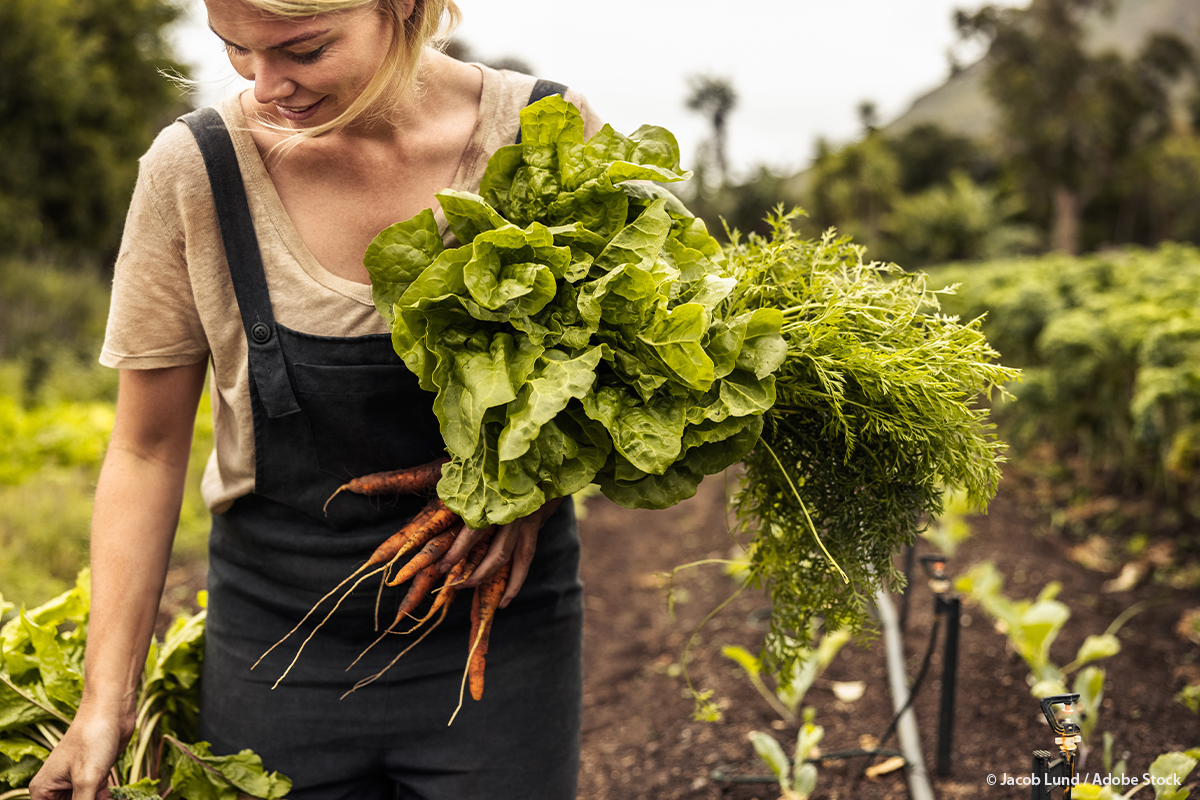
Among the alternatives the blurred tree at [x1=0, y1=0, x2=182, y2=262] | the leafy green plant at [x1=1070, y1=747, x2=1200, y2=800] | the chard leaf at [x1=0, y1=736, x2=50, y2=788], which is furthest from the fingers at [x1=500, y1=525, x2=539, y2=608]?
the blurred tree at [x1=0, y1=0, x2=182, y2=262]

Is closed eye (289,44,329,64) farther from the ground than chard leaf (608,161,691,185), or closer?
farther from the ground

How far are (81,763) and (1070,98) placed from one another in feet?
126

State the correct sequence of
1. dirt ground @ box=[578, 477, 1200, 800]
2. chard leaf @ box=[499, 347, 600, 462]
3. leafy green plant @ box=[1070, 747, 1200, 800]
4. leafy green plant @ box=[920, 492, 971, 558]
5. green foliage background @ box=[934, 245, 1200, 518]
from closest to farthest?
chard leaf @ box=[499, 347, 600, 462] → leafy green plant @ box=[1070, 747, 1200, 800] → dirt ground @ box=[578, 477, 1200, 800] → green foliage background @ box=[934, 245, 1200, 518] → leafy green plant @ box=[920, 492, 971, 558]

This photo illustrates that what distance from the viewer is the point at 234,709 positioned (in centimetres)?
170

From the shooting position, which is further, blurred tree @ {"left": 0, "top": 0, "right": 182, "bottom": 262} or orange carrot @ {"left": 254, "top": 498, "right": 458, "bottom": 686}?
blurred tree @ {"left": 0, "top": 0, "right": 182, "bottom": 262}

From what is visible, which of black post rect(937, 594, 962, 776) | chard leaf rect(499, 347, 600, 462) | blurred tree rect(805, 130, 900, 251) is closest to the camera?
chard leaf rect(499, 347, 600, 462)

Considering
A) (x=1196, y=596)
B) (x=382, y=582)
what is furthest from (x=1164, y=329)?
(x=382, y=582)

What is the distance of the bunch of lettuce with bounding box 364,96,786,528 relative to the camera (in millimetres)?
1282

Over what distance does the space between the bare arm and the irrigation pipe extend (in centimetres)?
177

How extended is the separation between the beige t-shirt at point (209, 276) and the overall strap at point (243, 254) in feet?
0.05

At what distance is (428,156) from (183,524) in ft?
16.1

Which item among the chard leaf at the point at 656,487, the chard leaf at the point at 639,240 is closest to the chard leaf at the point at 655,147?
the chard leaf at the point at 639,240

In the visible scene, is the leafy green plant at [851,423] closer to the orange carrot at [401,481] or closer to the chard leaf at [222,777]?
the orange carrot at [401,481]

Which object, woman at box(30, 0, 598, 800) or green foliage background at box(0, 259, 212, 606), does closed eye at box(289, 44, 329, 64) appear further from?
green foliage background at box(0, 259, 212, 606)
